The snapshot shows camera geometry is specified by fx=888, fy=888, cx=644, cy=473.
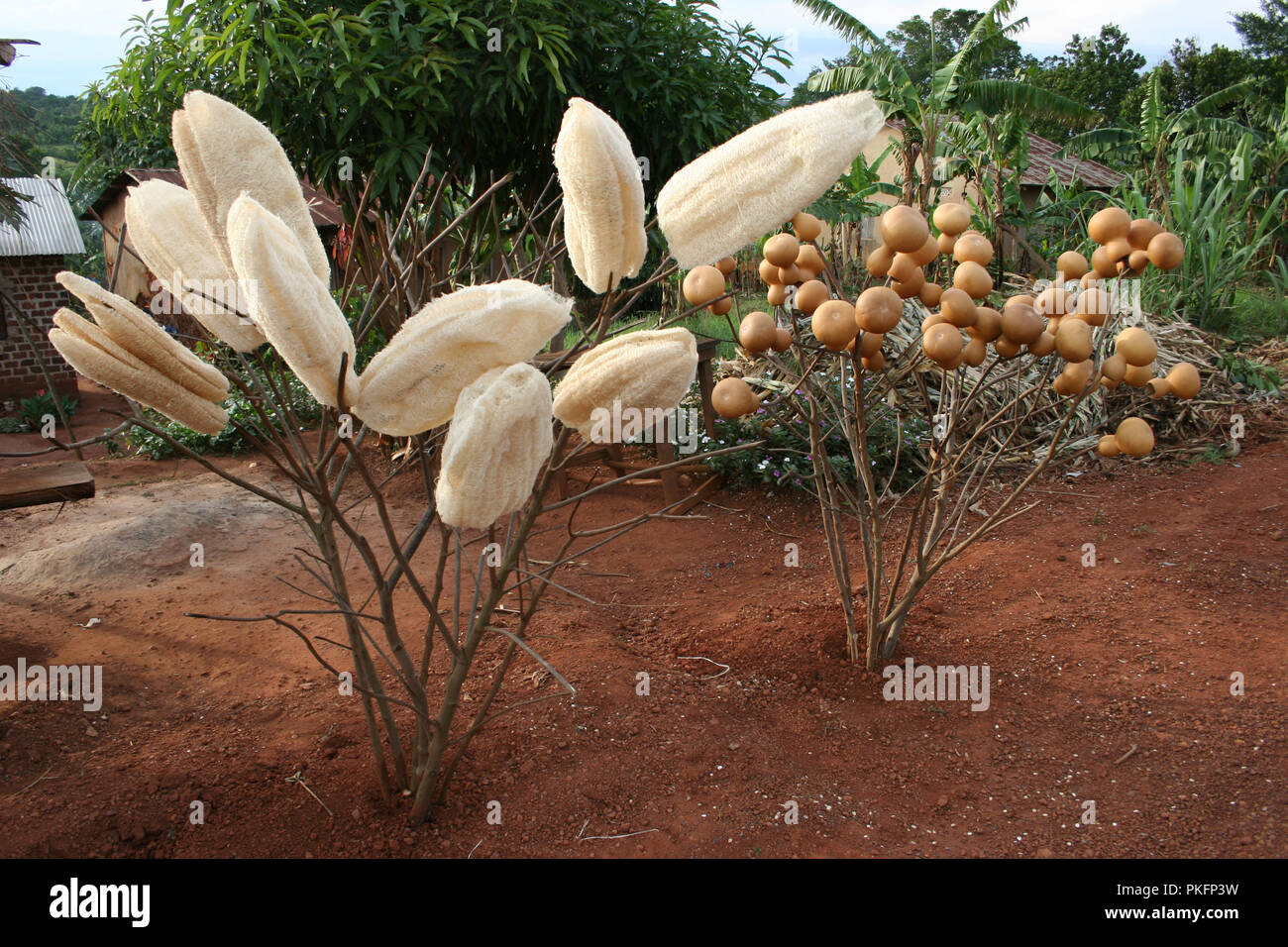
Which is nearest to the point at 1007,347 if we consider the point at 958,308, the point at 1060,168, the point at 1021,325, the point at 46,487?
the point at 1021,325

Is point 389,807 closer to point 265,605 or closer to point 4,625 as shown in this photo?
point 265,605

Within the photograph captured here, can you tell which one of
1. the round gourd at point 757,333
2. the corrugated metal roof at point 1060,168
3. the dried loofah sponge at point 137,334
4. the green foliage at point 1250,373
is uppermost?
the corrugated metal roof at point 1060,168

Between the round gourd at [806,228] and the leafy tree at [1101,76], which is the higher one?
the leafy tree at [1101,76]

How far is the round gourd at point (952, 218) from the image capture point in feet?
6.16

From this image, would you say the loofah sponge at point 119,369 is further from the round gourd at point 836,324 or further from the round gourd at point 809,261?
the round gourd at point 809,261

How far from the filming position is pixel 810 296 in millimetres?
1840

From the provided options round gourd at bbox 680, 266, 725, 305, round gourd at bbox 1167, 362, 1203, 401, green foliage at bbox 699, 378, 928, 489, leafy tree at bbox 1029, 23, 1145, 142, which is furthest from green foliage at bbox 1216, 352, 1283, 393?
leafy tree at bbox 1029, 23, 1145, 142

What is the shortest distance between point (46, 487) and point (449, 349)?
300 cm

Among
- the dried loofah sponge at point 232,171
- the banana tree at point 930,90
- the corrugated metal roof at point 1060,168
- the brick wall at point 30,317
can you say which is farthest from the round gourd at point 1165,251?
the corrugated metal roof at point 1060,168

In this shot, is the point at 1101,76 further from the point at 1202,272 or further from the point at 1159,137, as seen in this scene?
the point at 1202,272

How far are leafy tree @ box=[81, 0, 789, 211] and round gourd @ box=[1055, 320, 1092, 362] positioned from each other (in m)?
2.81

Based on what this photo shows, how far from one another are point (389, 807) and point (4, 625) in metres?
2.36

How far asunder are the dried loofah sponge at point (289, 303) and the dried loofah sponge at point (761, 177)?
1.10 feet

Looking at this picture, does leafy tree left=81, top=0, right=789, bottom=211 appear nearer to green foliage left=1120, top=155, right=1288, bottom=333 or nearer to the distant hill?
the distant hill
